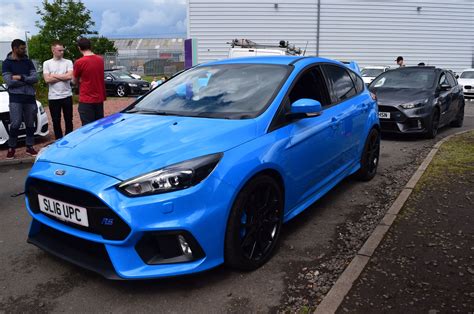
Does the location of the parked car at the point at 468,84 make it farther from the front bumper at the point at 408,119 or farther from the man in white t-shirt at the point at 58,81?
the man in white t-shirt at the point at 58,81

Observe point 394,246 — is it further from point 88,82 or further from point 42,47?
point 42,47

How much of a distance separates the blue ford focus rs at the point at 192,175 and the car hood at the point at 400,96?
4.72m

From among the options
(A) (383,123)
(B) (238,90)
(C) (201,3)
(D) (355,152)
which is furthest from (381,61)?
(B) (238,90)

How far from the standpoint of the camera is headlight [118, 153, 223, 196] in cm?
269

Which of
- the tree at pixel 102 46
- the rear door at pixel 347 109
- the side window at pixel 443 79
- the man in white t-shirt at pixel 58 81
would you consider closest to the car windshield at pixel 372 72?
the side window at pixel 443 79

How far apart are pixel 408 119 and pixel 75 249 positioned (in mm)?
7128

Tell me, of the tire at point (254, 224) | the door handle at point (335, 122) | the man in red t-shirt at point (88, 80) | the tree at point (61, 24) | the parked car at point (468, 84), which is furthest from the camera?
the tree at point (61, 24)

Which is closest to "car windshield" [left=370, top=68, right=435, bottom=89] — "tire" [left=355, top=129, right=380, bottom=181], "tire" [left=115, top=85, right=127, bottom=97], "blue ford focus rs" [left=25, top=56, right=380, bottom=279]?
"tire" [left=355, top=129, right=380, bottom=181]

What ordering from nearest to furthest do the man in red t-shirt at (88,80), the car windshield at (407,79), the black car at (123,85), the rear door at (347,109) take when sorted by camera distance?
the rear door at (347,109) < the man in red t-shirt at (88,80) < the car windshield at (407,79) < the black car at (123,85)

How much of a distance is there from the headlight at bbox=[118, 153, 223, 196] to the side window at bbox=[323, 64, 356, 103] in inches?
87.5

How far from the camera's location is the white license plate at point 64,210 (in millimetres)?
2781

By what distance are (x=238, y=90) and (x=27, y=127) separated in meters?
4.50

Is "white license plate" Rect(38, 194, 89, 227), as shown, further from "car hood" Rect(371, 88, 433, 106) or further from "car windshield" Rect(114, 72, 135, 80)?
"car windshield" Rect(114, 72, 135, 80)

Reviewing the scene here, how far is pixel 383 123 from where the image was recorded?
8.69 metres
